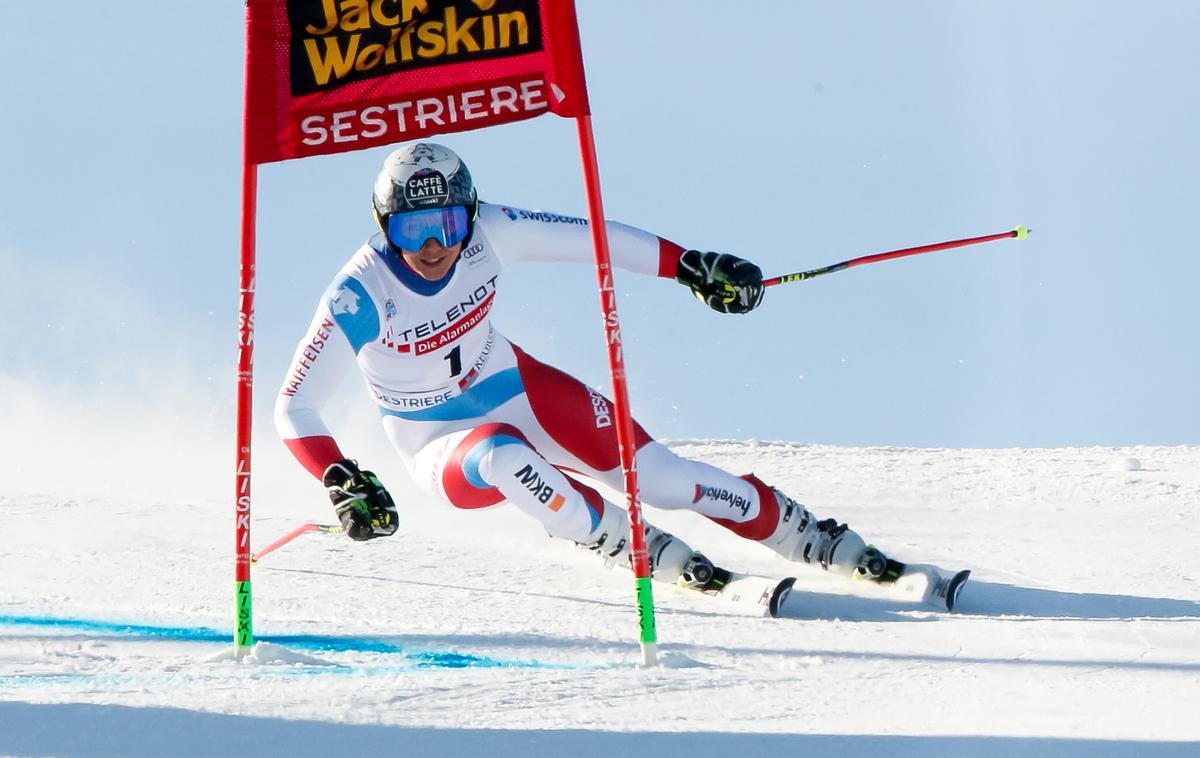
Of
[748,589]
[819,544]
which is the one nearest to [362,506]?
[748,589]

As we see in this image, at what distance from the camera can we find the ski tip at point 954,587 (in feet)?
19.7

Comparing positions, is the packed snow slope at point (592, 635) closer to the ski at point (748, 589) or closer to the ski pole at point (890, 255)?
the ski at point (748, 589)

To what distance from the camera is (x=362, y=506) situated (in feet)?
17.0

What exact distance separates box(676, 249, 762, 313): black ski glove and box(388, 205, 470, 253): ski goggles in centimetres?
101

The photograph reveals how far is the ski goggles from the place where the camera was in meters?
5.84

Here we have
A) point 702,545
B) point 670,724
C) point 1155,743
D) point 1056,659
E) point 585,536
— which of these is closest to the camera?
point 1155,743

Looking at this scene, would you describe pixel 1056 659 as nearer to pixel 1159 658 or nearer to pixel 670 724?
pixel 1159 658

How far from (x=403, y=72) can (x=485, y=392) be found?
164cm

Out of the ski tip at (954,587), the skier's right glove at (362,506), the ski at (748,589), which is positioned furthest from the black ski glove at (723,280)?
the skier's right glove at (362,506)

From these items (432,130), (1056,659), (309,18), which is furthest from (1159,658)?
(309,18)

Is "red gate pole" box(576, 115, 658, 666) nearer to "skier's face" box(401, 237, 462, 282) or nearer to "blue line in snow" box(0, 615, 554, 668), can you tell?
"blue line in snow" box(0, 615, 554, 668)

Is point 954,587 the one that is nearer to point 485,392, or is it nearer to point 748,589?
point 748,589

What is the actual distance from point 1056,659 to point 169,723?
9.37 feet

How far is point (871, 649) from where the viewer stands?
5.14m
